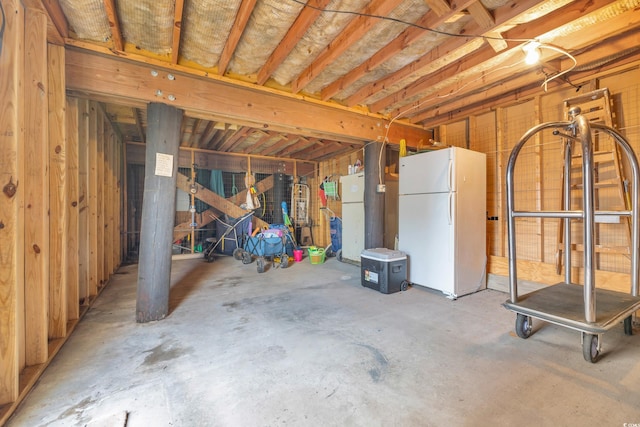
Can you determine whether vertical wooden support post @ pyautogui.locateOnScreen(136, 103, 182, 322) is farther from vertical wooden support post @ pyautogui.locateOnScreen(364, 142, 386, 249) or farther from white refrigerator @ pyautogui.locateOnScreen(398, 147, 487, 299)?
white refrigerator @ pyautogui.locateOnScreen(398, 147, 487, 299)

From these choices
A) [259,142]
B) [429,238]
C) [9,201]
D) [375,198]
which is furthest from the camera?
[259,142]

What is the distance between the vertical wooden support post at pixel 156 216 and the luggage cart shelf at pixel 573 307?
9.49 feet

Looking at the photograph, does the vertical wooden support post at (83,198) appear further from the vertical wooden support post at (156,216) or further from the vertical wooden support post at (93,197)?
the vertical wooden support post at (156,216)

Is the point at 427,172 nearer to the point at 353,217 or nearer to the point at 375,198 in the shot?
the point at 375,198

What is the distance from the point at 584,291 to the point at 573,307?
14.0 inches

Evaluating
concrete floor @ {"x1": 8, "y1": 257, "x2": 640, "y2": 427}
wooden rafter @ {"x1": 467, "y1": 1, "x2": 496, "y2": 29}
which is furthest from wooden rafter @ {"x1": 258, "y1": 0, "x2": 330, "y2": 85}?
concrete floor @ {"x1": 8, "y1": 257, "x2": 640, "y2": 427}

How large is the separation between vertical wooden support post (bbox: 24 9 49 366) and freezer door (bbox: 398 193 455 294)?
11.5ft

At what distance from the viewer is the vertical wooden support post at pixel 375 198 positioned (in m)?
3.97

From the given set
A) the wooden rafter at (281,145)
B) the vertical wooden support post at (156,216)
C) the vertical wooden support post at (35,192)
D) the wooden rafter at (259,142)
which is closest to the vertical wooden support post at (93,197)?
the vertical wooden support post at (156,216)

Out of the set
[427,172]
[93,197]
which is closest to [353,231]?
[427,172]

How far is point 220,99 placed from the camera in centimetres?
283

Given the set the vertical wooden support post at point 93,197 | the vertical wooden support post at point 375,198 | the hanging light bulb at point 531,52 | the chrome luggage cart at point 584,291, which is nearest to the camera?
the chrome luggage cart at point 584,291

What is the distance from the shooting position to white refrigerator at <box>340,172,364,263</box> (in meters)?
5.03

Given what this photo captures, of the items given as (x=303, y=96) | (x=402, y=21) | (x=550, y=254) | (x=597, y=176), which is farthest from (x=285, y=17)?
(x=550, y=254)
